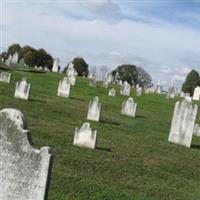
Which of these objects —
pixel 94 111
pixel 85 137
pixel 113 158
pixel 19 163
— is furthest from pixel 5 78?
pixel 19 163

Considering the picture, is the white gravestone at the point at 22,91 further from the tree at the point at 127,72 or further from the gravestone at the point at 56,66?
the tree at the point at 127,72

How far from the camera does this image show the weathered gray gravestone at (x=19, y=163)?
27.1ft

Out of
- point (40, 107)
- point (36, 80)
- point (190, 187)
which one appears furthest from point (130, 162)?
point (36, 80)

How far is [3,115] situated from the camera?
8453mm

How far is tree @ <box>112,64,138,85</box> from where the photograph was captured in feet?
367

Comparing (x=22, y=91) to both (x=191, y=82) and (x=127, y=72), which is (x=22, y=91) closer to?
(x=191, y=82)

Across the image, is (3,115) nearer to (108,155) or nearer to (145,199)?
(145,199)

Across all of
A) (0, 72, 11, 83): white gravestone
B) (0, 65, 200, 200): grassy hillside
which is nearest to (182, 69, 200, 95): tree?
(0, 72, 11, 83): white gravestone

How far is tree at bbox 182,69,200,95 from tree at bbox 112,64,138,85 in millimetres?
27404

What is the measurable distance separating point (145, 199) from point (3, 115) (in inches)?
208

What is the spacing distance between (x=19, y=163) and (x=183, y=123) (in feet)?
52.4

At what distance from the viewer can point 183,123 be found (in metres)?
23.6

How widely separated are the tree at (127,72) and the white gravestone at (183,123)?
86.4m

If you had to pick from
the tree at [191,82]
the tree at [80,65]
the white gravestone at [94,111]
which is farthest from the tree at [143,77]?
the white gravestone at [94,111]
